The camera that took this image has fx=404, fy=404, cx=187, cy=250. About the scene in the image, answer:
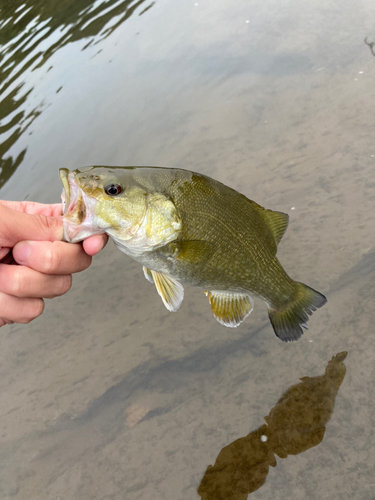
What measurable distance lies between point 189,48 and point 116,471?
5.90 metres

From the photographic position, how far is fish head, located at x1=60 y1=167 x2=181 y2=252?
187 cm

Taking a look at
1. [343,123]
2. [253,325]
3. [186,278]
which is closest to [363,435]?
[253,325]

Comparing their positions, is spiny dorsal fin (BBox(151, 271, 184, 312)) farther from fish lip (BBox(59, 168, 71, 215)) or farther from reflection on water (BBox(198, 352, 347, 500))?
reflection on water (BBox(198, 352, 347, 500))

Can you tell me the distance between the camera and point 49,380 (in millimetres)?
3008

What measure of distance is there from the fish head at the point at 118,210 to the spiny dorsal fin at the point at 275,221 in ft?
1.70

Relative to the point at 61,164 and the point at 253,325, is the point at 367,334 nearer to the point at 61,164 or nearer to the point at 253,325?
the point at 253,325

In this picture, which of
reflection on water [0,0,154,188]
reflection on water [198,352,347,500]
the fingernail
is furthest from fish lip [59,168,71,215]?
reflection on water [0,0,154,188]

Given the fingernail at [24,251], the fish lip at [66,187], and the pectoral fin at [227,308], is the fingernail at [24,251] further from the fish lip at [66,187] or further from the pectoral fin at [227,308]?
the pectoral fin at [227,308]

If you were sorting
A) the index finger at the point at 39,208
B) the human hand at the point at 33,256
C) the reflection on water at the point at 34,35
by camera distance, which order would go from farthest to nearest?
the reflection on water at the point at 34,35, the index finger at the point at 39,208, the human hand at the point at 33,256

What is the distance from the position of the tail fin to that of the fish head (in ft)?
2.57

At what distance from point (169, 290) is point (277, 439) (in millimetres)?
1085

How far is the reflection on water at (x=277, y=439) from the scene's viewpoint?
7.25 ft

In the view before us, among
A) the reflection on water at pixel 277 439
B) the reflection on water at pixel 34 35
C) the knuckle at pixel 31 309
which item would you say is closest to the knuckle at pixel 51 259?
the knuckle at pixel 31 309

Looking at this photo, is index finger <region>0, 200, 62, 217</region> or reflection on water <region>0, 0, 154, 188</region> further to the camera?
reflection on water <region>0, 0, 154, 188</region>
